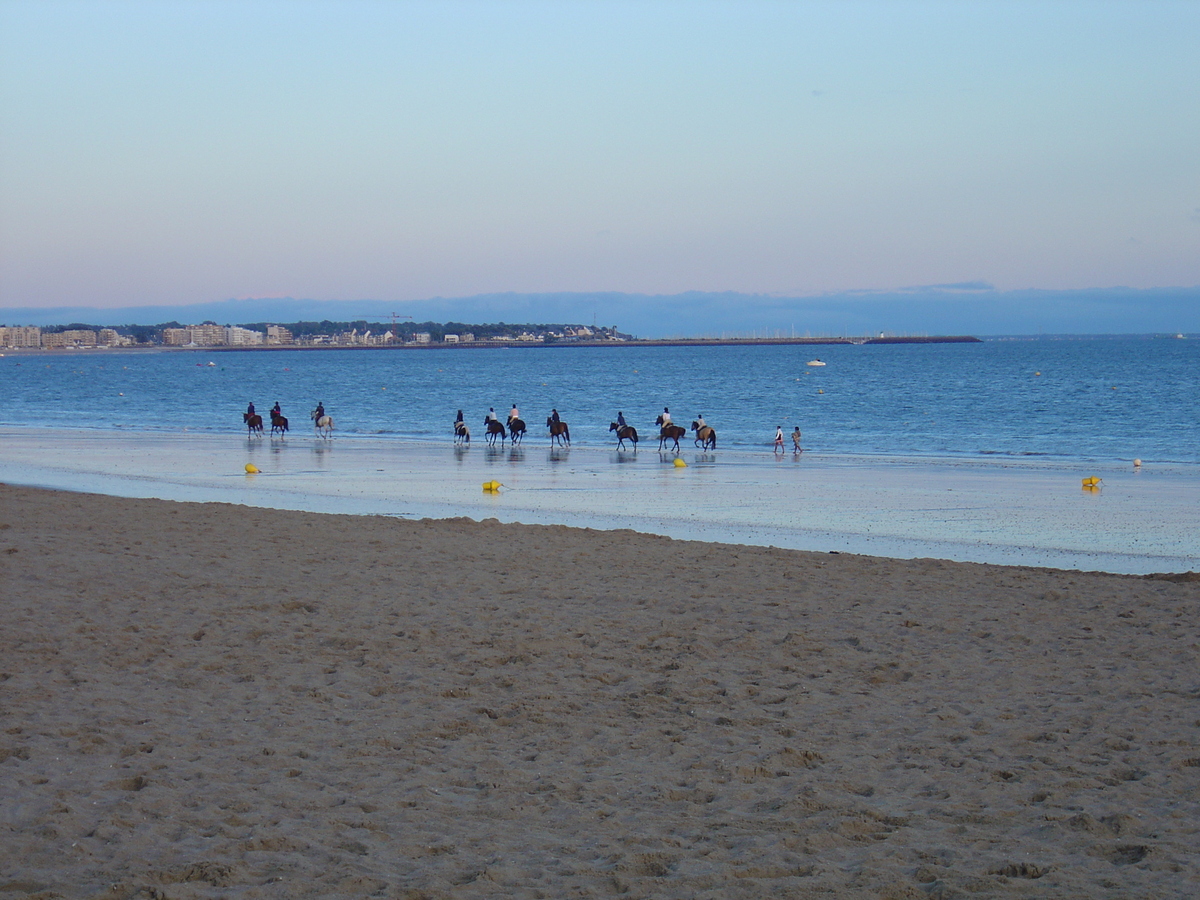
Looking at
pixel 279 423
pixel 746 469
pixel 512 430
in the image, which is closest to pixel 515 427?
pixel 512 430

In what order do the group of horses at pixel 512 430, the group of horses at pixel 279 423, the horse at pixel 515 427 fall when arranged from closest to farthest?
1. the group of horses at pixel 512 430
2. the horse at pixel 515 427
3. the group of horses at pixel 279 423

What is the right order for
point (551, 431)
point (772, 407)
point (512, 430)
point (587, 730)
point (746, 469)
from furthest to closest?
point (772, 407) → point (512, 430) → point (551, 431) → point (746, 469) → point (587, 730)

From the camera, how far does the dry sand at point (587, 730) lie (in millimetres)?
5383

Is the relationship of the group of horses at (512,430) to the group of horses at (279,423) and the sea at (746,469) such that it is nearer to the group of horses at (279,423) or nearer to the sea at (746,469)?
the sea at (746,469)

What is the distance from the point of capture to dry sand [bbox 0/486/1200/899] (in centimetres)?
538

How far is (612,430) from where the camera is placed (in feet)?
128

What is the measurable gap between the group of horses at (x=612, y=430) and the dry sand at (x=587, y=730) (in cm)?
2210

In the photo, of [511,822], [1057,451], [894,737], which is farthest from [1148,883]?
[1057,451]

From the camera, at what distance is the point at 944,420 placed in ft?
174

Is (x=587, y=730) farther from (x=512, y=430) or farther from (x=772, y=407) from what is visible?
(x=772, y=407)

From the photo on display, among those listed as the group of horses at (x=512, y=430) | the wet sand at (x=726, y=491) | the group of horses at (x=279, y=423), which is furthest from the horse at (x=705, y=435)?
the group of horses at (x=279, y=423)

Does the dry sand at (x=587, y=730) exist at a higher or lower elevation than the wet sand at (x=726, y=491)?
higher

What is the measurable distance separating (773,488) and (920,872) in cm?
1998

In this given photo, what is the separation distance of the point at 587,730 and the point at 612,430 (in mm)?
31428
